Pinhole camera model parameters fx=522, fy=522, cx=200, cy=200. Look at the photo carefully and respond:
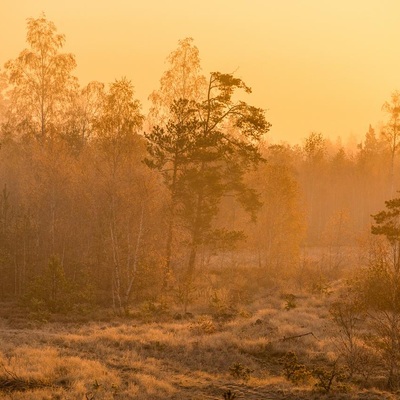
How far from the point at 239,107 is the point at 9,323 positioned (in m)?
17.8

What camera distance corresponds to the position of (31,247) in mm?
33906

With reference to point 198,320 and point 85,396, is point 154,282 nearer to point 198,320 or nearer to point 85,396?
point 198,320

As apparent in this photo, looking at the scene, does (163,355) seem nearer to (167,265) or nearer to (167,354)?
(167,354)

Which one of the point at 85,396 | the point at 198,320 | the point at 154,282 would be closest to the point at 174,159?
the point at 154,282

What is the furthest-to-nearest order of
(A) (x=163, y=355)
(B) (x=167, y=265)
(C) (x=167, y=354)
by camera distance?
(B) (x=167, y=265) < (C) (x=167, y=354) < (A) (x=163, y=355)

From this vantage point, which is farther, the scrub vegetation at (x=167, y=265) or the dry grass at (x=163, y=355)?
the scrub vegetation at (x=167, y=265)

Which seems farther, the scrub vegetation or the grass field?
the scrub vegetation

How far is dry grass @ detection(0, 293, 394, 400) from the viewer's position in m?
15.0

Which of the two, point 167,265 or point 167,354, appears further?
point 167,265

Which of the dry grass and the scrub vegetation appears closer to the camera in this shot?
the dry grass

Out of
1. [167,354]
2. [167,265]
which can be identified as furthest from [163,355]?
[167,265]

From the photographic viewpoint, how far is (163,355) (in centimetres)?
1997

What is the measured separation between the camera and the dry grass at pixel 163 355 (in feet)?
49.2

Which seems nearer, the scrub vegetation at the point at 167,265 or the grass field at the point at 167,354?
the grass field at the point at 167,354
